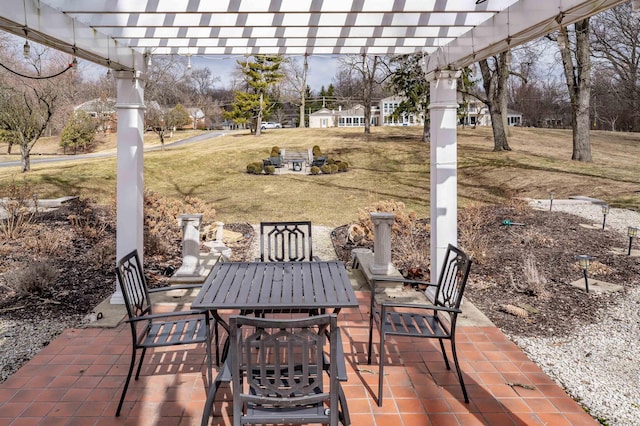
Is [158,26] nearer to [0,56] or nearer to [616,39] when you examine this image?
[0,56]

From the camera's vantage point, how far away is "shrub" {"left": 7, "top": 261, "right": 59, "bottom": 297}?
15.7ft

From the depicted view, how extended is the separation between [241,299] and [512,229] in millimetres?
6858

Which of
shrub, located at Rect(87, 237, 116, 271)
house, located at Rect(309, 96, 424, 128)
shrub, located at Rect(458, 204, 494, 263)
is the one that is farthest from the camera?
house, located at Rect(309, 96, 424, 128)

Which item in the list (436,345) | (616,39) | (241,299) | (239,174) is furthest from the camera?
(239,174)

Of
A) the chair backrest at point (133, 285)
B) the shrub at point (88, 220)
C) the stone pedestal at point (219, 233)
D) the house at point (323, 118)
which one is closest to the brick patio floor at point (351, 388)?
the chair backrest at point (133, 285)

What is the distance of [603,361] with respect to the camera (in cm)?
354

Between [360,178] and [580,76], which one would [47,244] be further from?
[580,76]

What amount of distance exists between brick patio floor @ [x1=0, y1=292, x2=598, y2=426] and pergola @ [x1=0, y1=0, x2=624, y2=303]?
45.3 inches

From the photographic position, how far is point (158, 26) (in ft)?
12.6

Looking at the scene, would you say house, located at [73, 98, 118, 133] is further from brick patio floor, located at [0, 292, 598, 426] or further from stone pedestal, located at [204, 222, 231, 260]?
brick patio floor, located at [0, 292, 598, 426]

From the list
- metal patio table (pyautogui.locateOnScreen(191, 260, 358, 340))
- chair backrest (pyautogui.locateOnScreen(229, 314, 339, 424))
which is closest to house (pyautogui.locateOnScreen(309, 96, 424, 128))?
metal patio table (pyautogui.locateOnScreen(191, 260, 358, 340))

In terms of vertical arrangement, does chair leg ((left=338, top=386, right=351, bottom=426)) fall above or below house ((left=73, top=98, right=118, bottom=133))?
below

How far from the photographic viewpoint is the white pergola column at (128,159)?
437 centimetres

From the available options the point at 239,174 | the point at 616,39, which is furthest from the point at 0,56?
the point at 616,39
